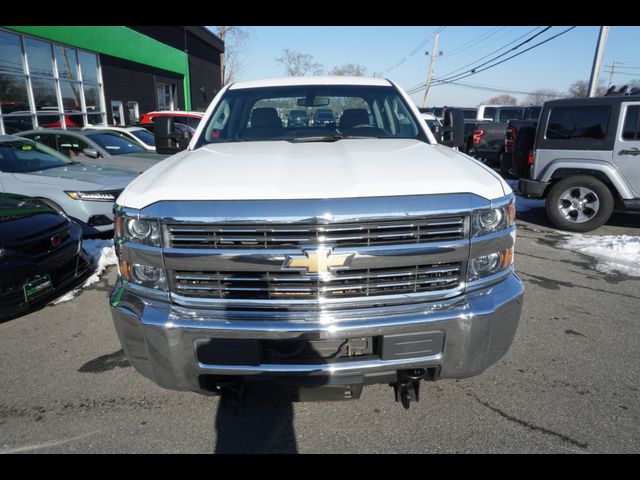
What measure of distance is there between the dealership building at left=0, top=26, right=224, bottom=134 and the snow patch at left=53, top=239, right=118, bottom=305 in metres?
8.56

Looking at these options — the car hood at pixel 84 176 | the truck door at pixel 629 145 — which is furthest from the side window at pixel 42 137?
the truck door at pixel 629 145

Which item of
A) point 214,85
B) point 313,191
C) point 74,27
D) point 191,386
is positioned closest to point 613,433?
point 313,191

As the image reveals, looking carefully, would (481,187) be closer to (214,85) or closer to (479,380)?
(479,380)

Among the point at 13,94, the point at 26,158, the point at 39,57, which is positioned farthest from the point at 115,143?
the point at 39,57

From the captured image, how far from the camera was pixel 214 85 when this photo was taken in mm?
38312

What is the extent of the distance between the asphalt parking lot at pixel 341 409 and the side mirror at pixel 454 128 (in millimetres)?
1786

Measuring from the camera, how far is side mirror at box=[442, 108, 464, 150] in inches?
148

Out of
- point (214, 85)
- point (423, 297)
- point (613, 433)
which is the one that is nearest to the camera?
point (423, 297)

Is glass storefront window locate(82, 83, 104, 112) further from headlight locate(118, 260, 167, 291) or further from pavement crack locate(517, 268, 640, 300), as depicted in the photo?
pavement crack locate(517, 268, 640, 300)

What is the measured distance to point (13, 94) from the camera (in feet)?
39.0

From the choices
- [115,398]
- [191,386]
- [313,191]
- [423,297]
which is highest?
[313,191]

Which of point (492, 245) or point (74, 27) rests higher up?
point (74, 27)

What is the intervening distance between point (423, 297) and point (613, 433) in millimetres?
1488

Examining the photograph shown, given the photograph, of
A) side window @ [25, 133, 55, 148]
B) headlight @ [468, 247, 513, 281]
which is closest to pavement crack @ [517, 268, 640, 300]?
headlight @ [468, 247, 513, 281]
